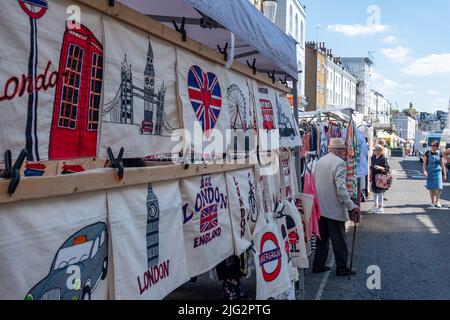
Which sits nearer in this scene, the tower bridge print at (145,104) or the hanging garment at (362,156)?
the tower bridge print at (145,104)

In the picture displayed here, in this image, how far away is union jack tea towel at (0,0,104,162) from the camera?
156 centimetres

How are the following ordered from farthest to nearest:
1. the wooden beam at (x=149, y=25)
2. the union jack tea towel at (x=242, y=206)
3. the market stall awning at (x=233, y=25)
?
the union jack tea towel at (x=242, y=206), the market stall awning at (x=233, y=25), the wooden beam at (x=149, y=25)

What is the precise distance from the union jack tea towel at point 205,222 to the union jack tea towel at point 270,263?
1.42ft

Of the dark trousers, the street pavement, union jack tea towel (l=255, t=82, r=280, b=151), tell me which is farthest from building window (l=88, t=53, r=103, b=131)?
the dark trousers

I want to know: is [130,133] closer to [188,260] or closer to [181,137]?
[181,137]

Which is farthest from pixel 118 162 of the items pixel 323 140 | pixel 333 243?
pixel 323 140

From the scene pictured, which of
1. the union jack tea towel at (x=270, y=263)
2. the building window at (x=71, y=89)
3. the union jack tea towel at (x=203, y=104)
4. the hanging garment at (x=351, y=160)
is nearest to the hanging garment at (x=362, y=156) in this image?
the hanging garment at (x=351, y=160)

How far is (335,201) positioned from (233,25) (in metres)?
4.34

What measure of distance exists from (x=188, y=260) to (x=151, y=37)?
1.24m

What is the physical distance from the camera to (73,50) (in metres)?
1.86

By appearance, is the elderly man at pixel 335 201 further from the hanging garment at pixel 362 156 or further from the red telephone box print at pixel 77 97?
the red telephone box print at pixel 77 97

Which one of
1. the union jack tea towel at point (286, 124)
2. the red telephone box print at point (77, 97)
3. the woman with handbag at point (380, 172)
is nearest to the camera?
the red telephone box print at point (77, 97)

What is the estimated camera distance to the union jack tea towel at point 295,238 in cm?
442

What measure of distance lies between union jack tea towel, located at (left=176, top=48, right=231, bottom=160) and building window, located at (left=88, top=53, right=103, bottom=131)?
2.30 feet
